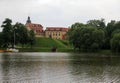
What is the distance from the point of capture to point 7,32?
448ft

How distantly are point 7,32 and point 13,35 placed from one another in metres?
2.90

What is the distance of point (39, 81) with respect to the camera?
2925 cm

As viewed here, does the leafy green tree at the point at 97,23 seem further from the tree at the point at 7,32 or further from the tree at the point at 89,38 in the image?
the tree at the point at 7,32

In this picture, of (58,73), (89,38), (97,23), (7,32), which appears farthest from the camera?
(97,23)

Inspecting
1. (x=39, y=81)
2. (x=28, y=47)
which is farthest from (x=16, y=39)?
(x=39, y=81)

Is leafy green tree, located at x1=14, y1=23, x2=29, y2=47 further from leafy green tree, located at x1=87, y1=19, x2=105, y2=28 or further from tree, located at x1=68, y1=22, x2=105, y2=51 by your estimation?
leafy green tree, located at x1=87, y1=19, x2=105, y2=28

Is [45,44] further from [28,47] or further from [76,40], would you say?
[76,40]

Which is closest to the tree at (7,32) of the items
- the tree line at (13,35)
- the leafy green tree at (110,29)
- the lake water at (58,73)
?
the tree line at (13,35)

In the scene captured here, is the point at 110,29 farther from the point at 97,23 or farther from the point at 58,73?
the point at 58,73

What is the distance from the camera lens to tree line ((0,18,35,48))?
445 feet

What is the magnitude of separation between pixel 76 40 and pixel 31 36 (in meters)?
23.1

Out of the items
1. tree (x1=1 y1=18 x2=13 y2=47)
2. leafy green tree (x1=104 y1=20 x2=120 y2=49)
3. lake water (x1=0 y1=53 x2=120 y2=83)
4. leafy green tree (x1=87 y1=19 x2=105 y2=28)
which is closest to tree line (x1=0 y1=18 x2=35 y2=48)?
tree (x1=1 y1=18 x2=13 y2=47)

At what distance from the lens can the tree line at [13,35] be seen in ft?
445

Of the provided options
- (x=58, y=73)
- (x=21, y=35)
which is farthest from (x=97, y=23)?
(x=58, y=73)
